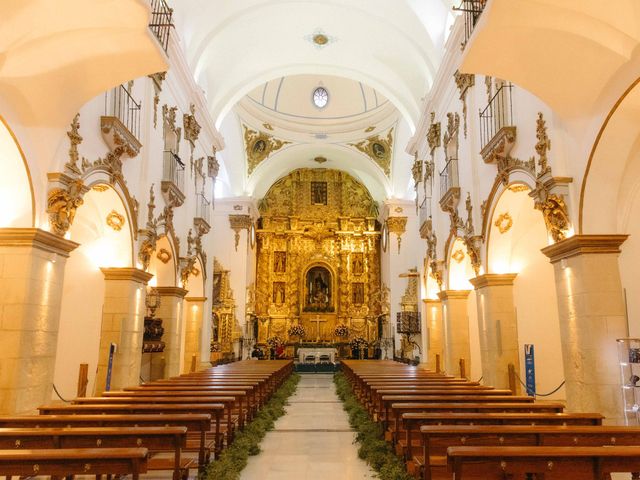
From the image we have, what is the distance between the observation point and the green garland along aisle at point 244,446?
225 inches

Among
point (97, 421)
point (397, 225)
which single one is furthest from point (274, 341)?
point (97, 421)

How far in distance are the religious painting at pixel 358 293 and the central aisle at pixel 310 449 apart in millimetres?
17545

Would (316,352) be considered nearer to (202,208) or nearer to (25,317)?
(202,208)

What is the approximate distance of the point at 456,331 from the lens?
1484 centimetres

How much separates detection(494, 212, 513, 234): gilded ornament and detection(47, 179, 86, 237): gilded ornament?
802 cm

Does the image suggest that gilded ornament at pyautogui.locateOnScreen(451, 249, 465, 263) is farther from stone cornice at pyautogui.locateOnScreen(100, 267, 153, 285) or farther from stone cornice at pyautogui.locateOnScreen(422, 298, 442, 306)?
stone cornice at pyautogui.locateOnScreen(100, 267, 153, 285)

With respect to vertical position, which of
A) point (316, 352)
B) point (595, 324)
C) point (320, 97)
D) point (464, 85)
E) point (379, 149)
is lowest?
point (316, 352)

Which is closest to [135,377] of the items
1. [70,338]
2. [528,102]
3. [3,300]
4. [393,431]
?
[70,338]

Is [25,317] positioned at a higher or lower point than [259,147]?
lower

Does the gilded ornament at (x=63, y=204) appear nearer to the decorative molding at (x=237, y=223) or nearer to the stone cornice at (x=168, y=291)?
the stone cornice at (x=168, y=291)

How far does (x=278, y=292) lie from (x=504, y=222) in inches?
784

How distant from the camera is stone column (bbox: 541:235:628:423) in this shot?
754 centimetres

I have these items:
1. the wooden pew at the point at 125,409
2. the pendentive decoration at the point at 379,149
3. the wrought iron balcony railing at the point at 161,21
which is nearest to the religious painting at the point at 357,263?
the pendentive decoration at the point at 379,149

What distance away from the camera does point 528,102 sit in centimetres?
955
